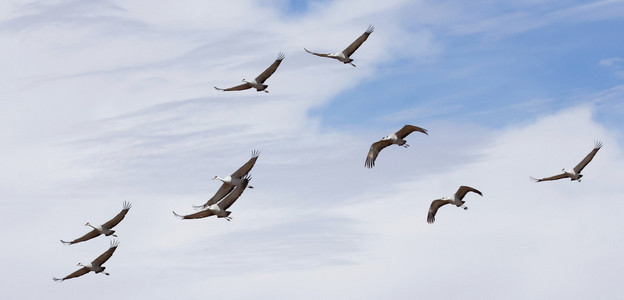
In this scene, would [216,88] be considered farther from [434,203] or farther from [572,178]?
[572,178]

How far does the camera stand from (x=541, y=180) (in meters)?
87.8

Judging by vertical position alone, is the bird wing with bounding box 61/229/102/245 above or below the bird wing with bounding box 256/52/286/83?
below

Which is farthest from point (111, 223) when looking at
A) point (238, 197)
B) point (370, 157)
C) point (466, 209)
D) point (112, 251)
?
point (466, 209)

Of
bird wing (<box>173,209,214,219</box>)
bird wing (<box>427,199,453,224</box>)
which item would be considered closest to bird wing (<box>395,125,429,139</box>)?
bird wing (<box>427,199,453,224</box>)

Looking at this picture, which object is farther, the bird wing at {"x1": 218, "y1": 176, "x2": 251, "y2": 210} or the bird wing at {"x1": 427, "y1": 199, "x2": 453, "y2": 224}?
the bird wing at {"x1": 427, "y1": 199, "x2": 453, "y2": 224}

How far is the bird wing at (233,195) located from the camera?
83312 mm

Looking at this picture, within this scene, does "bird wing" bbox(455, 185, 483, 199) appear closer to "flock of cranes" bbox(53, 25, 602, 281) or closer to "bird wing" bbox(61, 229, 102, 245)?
"flock of cranes" bbox(53, 25, 602, 281)

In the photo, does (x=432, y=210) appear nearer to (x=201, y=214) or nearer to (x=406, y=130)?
(x=406, y=130)

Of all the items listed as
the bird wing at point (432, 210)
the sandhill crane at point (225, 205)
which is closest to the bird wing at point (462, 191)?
the bird wing at point (432, 210)

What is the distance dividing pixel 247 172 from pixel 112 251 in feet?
40.7

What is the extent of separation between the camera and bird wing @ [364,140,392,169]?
86.4m

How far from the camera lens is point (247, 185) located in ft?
273

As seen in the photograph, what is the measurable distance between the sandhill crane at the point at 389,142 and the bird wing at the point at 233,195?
30.3 ft

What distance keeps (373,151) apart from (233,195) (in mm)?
11177
